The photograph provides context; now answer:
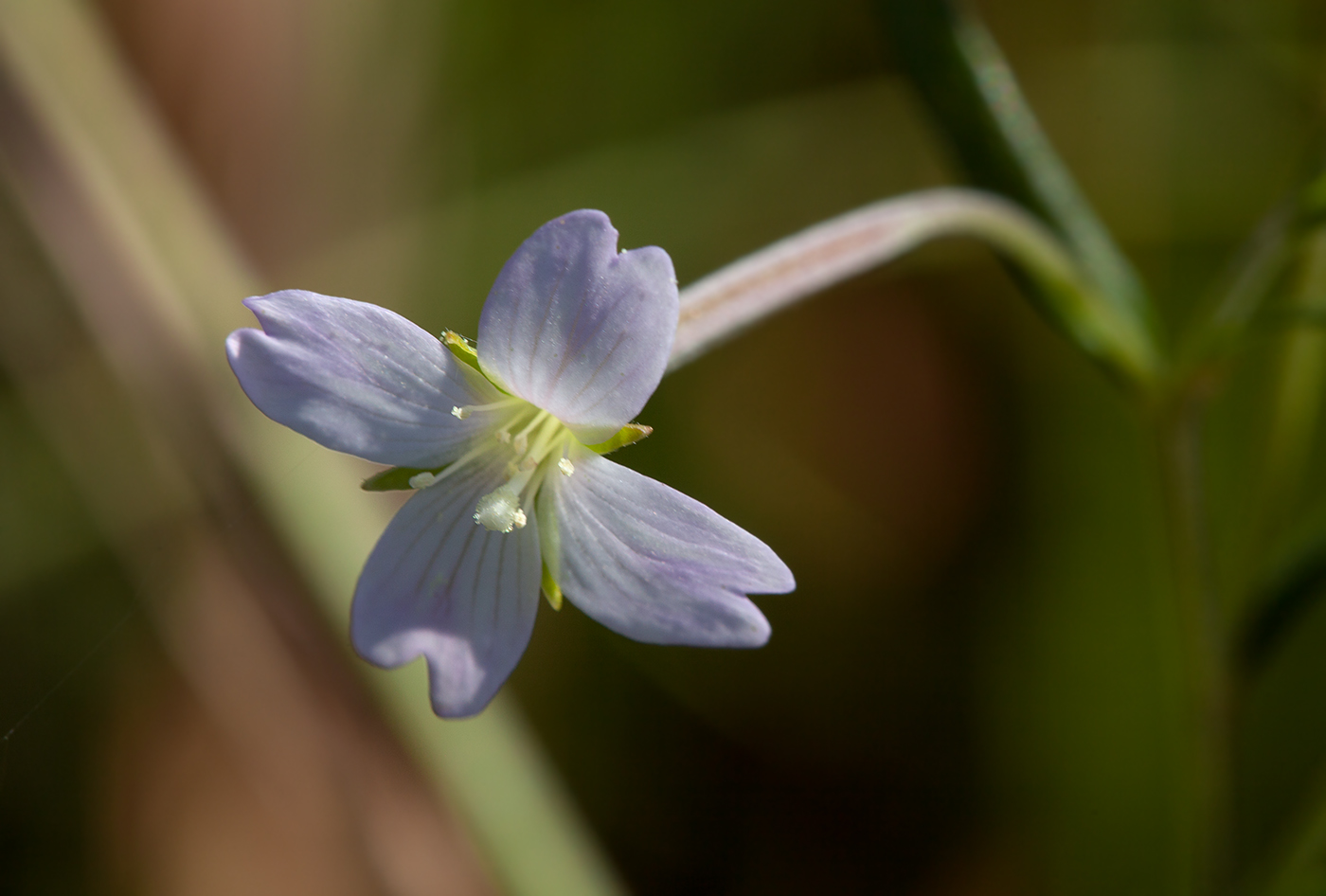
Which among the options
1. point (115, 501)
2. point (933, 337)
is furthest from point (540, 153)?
point (115, 501)

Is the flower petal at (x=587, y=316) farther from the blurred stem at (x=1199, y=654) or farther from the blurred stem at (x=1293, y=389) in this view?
the blurred stem at (x=1293, y=389)

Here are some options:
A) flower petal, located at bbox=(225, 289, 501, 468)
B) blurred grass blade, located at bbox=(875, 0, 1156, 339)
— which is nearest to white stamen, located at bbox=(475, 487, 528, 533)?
flower petal, located at bbox=(225, 289, 501, 468)

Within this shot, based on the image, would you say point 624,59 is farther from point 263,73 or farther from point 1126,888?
point 1126,888

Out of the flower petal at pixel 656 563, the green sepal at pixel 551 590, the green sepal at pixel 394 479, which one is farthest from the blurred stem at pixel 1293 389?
the green sepal at pixel 394 479

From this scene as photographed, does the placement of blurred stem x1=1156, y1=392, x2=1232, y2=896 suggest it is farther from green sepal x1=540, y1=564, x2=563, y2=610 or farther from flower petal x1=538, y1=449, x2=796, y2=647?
green sepal x1=540, y1=564, x2=563, y2=610

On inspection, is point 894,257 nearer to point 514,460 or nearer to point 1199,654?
point 514,460
